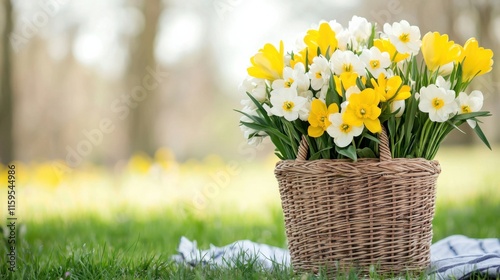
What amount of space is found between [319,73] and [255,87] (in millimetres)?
244

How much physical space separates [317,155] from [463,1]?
5448 mm

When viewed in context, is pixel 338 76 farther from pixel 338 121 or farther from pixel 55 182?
Result: pixel 55 182

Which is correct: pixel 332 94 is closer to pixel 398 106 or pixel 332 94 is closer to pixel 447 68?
pixel 398 106

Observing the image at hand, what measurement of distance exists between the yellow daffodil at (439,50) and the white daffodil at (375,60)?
Result: 0.14 m

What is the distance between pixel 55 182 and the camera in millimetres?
3791

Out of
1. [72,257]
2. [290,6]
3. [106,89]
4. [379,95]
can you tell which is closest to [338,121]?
[379,95]

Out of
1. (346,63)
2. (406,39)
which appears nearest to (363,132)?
(346,63)

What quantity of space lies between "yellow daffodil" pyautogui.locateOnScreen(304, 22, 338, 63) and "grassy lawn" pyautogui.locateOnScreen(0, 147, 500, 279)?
668mm

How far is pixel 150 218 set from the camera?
3.39 m

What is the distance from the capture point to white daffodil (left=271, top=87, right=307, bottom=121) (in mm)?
1704

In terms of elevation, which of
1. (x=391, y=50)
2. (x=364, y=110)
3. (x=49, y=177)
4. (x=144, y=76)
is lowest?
(x=364, y=110)

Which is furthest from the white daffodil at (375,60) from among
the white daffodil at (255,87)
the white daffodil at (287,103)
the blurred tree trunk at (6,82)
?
the blurred tree trunk at (6,82)

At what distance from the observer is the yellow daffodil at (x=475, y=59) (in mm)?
1800

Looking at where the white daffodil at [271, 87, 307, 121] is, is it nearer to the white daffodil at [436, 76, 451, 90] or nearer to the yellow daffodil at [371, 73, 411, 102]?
the yellow daffodil at [371, 73, 411, 102]
